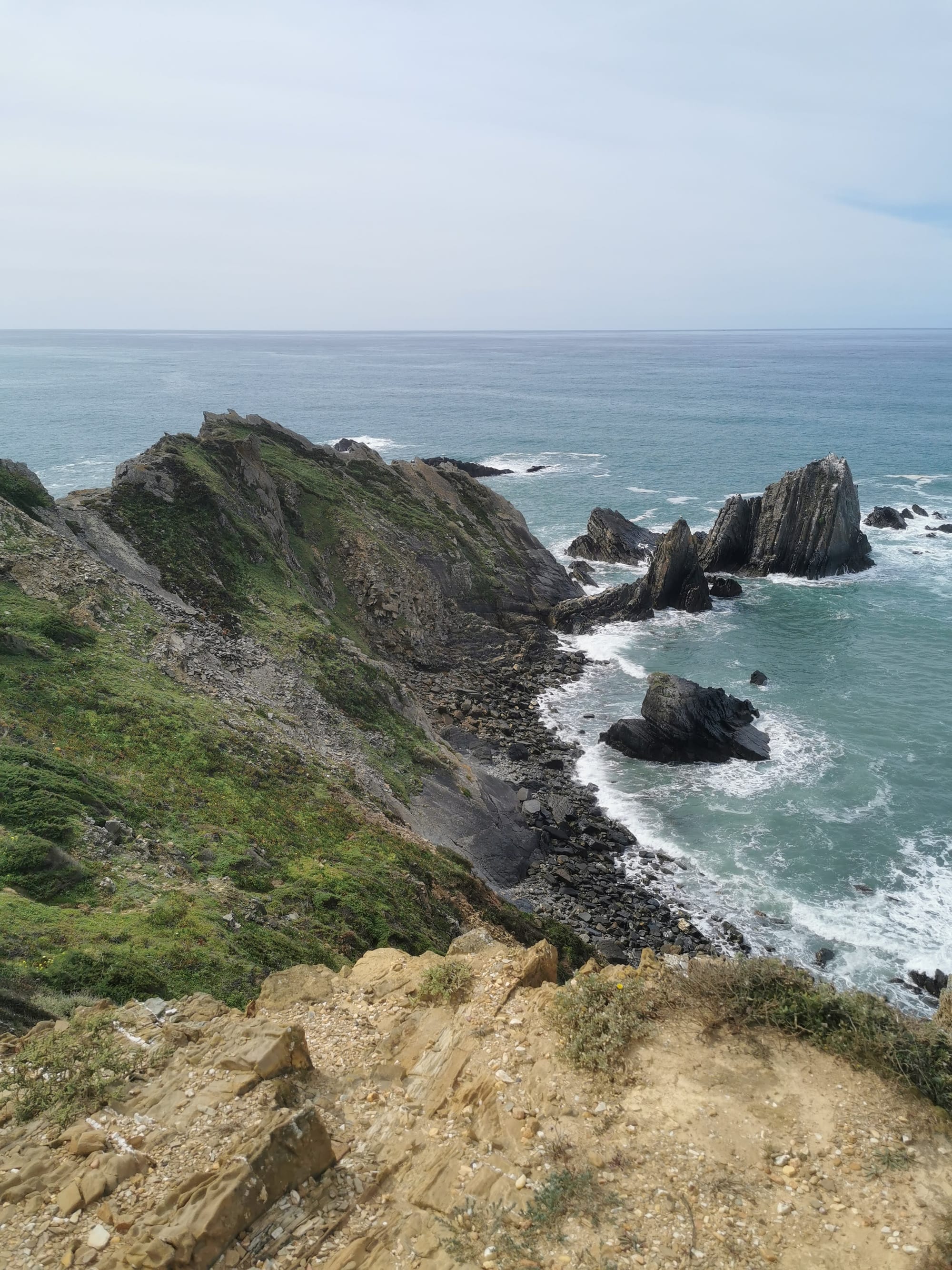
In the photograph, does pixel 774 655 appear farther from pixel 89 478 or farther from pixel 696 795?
pixel 89 478

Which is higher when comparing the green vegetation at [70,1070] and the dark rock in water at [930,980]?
the green vegetation at [70,1070]

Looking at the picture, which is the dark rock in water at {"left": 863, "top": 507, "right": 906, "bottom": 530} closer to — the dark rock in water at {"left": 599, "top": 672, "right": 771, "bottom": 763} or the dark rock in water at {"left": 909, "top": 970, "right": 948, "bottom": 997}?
the dark rock in water at {"left": 599, "top": 672, "right": 771, "bottom": 763}

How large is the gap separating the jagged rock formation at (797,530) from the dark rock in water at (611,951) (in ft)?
159

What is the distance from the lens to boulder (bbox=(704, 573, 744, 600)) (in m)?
63.2

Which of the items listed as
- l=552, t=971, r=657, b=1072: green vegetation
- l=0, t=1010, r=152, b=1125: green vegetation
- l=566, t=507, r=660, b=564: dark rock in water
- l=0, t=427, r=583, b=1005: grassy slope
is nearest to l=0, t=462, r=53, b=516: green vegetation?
l=0, t=427, r=583, b=1005: grassy slope

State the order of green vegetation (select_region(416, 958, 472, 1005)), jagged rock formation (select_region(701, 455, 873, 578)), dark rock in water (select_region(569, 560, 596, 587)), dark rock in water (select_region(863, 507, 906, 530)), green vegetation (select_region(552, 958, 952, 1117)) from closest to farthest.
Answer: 1. green vegetation (select_region(552, 958, 952, 1117))
2. green vegetation (select_region(416, 958, 472, 1005))
3. dark rock in water (select_region(569, 560, 596, 587))
4. jagged rock formation (select_region(701, 455, 873, 578))
5. dark rock in water (select_region(863, 507, 906, 530))

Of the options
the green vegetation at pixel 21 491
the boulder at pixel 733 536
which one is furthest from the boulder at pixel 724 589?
the green vegetation at pixel 21 491

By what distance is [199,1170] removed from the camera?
9633 mm

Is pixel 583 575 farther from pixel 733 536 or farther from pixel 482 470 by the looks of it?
pixel 482 470

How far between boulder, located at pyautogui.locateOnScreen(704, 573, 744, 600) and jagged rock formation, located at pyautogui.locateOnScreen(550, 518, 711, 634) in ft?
7.08

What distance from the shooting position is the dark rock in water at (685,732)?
39562 mm

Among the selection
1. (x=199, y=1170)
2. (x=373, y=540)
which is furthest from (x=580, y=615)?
(x=199, y=1170)

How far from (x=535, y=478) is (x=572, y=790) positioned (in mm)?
65810

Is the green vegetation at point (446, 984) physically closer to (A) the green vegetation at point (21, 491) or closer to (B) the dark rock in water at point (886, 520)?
(A) the green vegetation at point (21, 491)
